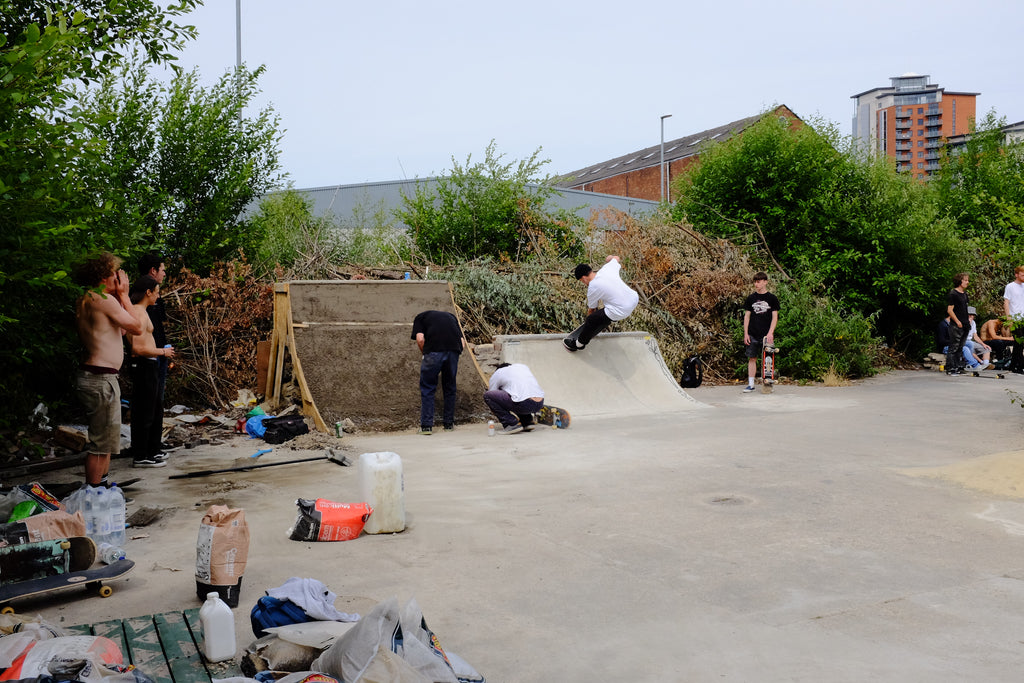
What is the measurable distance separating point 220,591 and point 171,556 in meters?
1.04

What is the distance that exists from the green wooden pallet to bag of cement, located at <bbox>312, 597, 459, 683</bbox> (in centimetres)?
53

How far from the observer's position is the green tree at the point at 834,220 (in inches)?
671

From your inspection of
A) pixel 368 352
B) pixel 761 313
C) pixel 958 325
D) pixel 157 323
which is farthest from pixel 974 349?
pixel 157 323

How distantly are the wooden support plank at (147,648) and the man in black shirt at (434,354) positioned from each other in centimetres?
605

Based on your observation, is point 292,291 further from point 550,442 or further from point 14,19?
point 14,19

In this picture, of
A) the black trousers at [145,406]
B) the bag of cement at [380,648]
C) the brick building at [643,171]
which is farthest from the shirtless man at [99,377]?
the brick building at [643,171]

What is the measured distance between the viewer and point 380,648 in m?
2.86

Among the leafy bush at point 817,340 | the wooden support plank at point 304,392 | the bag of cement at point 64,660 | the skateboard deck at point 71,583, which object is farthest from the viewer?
the leafy bush at point 817,340

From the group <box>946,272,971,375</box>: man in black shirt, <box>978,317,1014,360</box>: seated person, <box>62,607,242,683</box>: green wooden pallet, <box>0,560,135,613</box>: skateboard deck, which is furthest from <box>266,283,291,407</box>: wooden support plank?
<box>978,317,1014,360</box>: seated person

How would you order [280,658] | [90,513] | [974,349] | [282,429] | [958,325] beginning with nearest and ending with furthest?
[280,658] < [90,513] < [282,429] < [958,325] < [974,349]

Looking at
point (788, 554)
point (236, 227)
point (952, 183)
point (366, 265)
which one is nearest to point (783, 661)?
point (788, 554)

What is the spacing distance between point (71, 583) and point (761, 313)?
10.9 meters

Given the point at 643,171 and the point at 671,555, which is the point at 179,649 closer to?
the point at 671,555

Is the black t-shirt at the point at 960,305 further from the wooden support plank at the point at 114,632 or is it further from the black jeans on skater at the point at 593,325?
the wooden support plank at the point at 114,632
